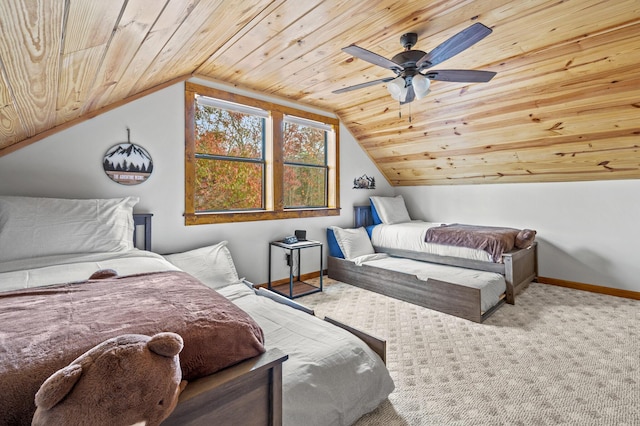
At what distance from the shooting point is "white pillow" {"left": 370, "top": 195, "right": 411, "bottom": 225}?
15.1 feet

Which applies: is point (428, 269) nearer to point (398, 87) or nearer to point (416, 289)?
point (416, 289)

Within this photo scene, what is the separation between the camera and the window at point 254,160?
127 inches

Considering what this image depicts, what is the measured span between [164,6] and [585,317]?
3.87m

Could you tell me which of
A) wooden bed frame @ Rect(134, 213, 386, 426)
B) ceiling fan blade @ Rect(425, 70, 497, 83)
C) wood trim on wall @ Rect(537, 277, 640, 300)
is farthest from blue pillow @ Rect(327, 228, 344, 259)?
wooden bed frame @ Rect(134, 213, 386, 426)

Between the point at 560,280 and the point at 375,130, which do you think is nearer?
the point at 560,280

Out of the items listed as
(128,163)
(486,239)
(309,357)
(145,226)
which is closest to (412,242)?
(486,239)

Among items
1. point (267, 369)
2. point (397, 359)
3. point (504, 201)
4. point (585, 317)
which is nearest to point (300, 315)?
point (397, 359)

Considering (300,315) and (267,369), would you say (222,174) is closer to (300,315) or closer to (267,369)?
(300,315)

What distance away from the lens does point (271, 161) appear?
12.1 feet

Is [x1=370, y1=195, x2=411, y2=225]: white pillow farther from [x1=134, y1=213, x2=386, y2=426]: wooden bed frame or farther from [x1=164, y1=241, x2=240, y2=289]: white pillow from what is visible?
[x1=134, y1=213, x2=386, y2=426]: wooden bed frame

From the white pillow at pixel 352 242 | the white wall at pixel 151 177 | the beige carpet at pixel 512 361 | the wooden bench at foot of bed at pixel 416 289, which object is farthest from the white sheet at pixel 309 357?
the white pillow at pixel 352 242

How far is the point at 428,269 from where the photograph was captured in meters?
3.46

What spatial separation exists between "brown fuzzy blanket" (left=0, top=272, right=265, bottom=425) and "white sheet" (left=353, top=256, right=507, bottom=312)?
94.9 inches

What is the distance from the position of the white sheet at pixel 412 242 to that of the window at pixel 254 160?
2.42 feet
